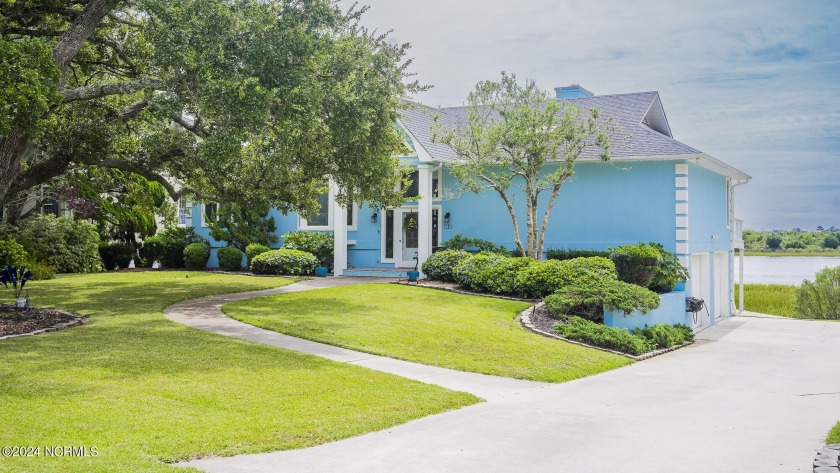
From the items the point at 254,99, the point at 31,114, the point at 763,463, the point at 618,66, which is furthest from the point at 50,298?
the point at 618,66

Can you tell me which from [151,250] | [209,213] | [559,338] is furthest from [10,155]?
[151,250]

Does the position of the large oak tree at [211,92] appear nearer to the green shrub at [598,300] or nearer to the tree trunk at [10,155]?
the tree trunk at [10,155]

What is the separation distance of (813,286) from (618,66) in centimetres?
1466

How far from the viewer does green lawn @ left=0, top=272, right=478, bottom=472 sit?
21.5 ft

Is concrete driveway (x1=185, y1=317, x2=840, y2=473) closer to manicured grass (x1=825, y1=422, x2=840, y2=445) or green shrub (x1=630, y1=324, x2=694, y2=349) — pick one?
manicured grass (x1=825, y1=422, x2=840, y2=445)

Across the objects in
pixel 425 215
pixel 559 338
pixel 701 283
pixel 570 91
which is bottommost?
pixel 559 338

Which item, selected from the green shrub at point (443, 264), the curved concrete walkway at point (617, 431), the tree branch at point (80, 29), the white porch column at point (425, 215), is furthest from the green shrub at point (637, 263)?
the tree branch at point (80, 29)

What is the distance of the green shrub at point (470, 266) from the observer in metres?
20.6

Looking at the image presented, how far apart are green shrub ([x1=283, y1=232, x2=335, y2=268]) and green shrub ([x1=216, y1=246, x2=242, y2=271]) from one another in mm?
2108

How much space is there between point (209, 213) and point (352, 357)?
1872 centimetres

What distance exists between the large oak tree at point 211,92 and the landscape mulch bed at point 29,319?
2.36m

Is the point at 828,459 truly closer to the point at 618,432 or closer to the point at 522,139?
the point at 618,432

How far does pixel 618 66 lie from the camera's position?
2336 centimetres

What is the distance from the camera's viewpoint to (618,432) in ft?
25.3
